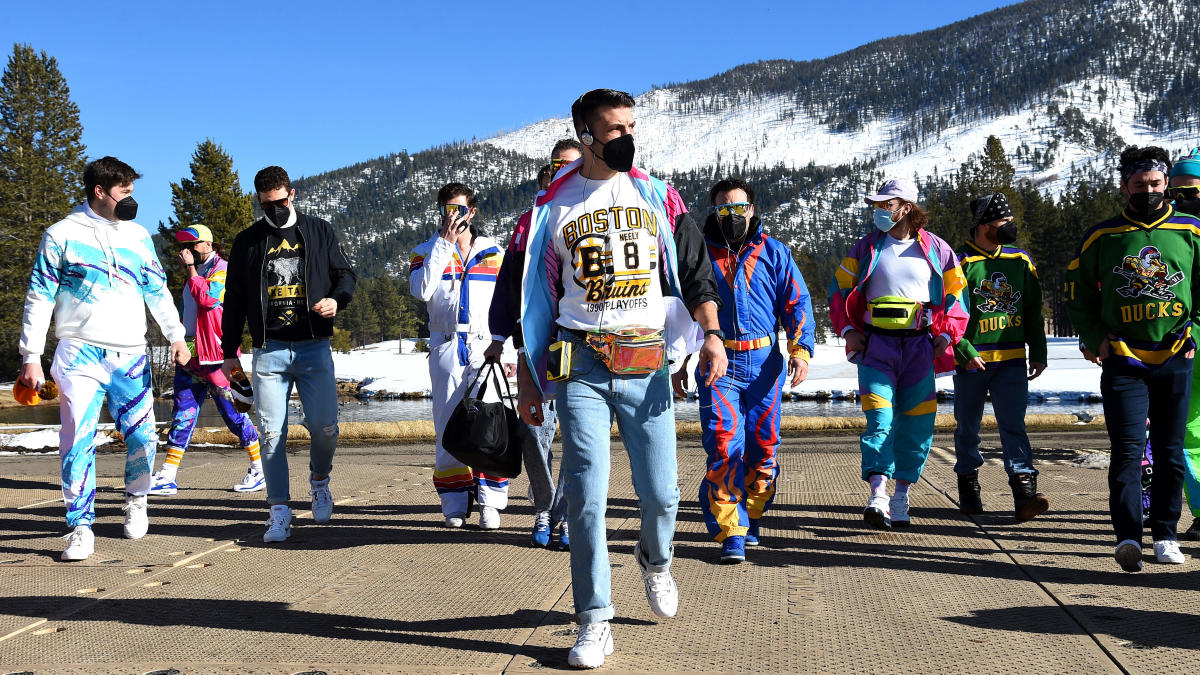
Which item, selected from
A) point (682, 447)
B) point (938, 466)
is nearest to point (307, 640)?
point (938, 466)

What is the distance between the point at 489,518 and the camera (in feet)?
21.9

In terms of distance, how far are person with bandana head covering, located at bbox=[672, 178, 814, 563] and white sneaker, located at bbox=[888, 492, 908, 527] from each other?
42.0 inches

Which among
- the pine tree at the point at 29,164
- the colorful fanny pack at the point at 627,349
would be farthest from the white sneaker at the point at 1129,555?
the pine tree at the point at 29,164

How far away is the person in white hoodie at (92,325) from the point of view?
5845mm

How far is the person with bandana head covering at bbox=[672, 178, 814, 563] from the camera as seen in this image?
5.75m

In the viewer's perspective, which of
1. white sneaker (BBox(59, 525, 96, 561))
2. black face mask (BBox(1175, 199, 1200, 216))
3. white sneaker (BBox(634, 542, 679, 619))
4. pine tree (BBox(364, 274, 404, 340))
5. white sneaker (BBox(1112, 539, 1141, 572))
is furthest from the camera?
pine tree (BBox(364, 274, 404, 340))

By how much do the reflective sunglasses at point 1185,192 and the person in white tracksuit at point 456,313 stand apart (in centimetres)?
422

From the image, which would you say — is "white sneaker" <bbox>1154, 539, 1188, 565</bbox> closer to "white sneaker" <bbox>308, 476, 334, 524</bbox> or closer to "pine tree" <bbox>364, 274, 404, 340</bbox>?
"white sneaker" <bbox>308, 476, 334, 524</bbox>

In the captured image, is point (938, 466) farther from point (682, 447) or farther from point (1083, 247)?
point (1083, 247)

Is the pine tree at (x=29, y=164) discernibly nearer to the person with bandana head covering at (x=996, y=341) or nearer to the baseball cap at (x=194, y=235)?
the baseball cap at (x=194, y=235)

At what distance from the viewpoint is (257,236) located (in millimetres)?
6492

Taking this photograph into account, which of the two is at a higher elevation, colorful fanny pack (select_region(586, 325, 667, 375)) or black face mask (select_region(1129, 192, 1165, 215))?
black face mask (select_region(1129, 192, 1165, 215))

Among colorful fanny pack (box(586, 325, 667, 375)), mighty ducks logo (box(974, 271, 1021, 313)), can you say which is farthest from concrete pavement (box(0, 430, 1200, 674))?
mighty ducks logo (box(974, 271, 1021, 313))

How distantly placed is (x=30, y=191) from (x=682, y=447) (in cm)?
5782
